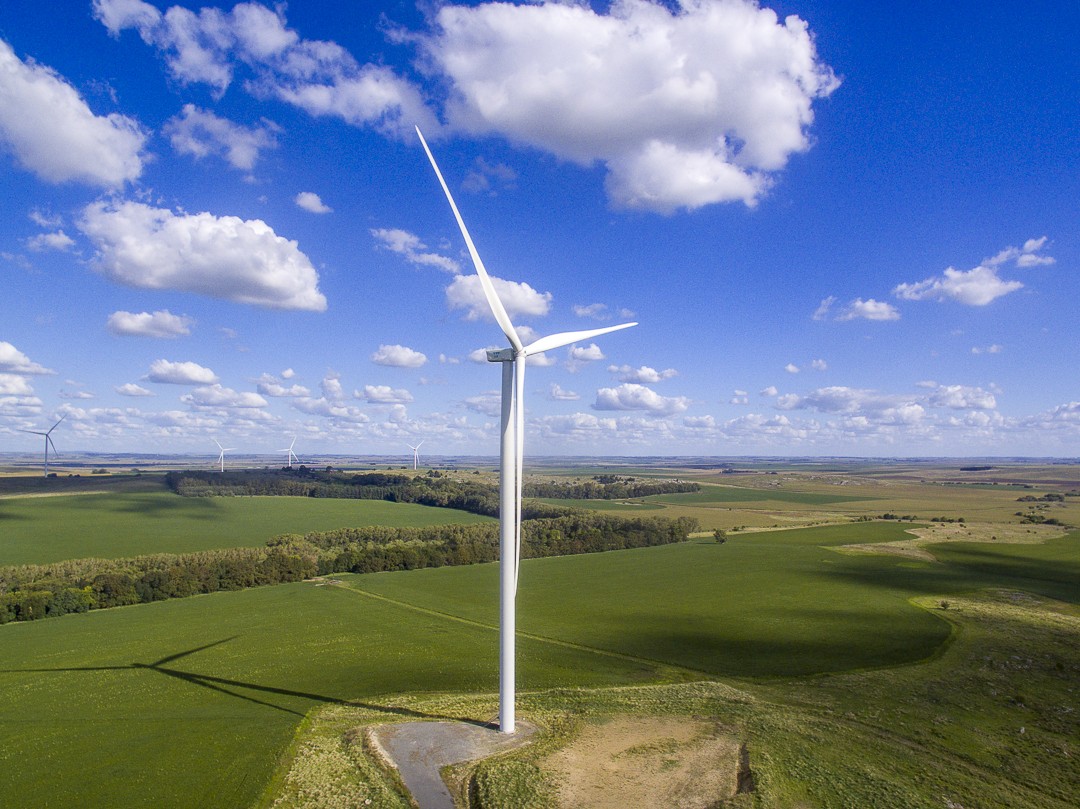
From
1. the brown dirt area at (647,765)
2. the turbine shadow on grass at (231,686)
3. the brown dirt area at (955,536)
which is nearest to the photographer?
the brown dirt area at (647,765)

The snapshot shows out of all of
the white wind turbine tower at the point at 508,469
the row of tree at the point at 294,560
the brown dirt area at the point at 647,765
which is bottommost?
the row of tree at the point at 294,560

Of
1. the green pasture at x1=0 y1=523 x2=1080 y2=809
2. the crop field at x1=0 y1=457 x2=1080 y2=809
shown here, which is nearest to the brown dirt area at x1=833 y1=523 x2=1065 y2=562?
the crop field at x1=0 y1=457 x2=1080 y2=809

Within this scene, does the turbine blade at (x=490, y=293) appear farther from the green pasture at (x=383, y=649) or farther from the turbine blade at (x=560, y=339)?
the green pasture at (x=383, y=649)

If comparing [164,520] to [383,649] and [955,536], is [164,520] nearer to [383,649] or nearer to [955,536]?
[383,649]

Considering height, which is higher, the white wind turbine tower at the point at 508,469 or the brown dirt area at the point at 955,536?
the white wind turbine tower at the point at 508,469

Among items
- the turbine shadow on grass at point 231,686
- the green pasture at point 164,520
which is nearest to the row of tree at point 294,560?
the green pasture at point 164,520

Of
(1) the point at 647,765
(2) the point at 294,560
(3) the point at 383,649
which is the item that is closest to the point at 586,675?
(1) the point at 647,765

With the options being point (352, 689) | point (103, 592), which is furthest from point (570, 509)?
point (352, 689)
